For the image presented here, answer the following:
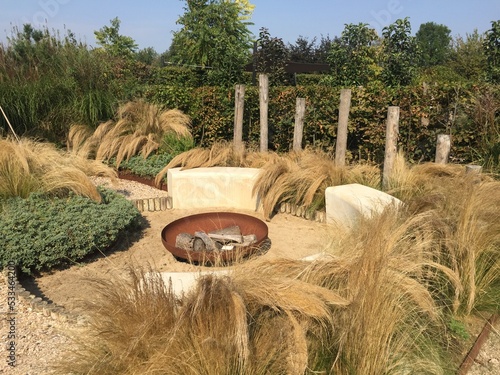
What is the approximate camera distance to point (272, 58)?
28.7ft

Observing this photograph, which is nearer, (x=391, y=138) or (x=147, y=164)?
(x=391, y=138)

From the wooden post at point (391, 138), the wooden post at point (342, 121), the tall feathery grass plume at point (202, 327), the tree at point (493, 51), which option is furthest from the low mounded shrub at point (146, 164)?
the tree at point (493, 51)

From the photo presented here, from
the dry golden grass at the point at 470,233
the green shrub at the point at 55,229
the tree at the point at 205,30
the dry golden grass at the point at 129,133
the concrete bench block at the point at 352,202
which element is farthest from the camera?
the tree at the point at 205,30

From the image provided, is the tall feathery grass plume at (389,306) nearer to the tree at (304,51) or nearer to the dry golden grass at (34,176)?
the dry golden grass at (34,176)

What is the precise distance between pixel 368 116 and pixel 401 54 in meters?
1.50

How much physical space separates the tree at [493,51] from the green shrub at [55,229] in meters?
5.77

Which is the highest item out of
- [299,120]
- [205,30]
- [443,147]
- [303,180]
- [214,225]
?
[205,30]

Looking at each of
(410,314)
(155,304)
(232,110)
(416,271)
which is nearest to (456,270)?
(416,271)

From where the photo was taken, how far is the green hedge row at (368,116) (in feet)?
17.5

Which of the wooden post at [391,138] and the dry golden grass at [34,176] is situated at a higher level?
the wooden post at [391,138]

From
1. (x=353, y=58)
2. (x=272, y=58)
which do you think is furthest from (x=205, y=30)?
(x=353, y=58)

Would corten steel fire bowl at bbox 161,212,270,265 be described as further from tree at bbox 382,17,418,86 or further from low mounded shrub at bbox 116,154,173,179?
tree at bbox 382,17,418,86

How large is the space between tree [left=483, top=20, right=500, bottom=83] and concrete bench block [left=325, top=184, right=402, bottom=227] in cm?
356

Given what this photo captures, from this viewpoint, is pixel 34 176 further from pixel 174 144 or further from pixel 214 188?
pixel 174 144
